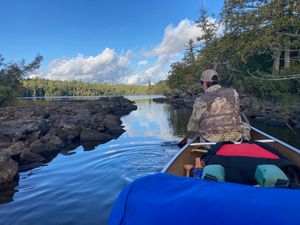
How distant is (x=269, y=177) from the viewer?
9.14 feet

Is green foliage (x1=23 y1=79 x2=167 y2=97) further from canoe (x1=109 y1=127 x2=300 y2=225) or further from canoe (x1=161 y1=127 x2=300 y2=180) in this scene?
canoe (x1=109 y1=127 x2=300 y2=225)

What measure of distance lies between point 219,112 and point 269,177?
227 centimetres

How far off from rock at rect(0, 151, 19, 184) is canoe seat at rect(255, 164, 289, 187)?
6.85 m

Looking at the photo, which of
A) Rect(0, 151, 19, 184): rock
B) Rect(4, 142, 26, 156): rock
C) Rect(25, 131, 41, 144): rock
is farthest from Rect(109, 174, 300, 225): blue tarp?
Rect(25, 131, 41, 144): rock

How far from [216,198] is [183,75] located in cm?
6256

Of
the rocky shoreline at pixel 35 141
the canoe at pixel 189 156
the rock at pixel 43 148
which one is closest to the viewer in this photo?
the canoe at pixel 189 156

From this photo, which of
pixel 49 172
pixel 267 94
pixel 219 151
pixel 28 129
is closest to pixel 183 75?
pixel 267 94

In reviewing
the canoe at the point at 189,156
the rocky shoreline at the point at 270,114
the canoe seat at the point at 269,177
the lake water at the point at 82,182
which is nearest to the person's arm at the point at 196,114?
the canoe at the point at 189,156

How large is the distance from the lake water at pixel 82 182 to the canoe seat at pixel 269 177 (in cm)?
350

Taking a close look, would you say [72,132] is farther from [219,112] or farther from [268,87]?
[268,87]

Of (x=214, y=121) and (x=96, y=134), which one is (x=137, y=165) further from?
(x=96, y=134)

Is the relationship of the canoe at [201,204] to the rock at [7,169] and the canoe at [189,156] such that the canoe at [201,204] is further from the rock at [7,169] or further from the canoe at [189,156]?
the rock at [7,169]

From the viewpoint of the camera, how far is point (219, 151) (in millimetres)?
3996

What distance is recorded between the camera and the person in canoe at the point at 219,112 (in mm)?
4934
